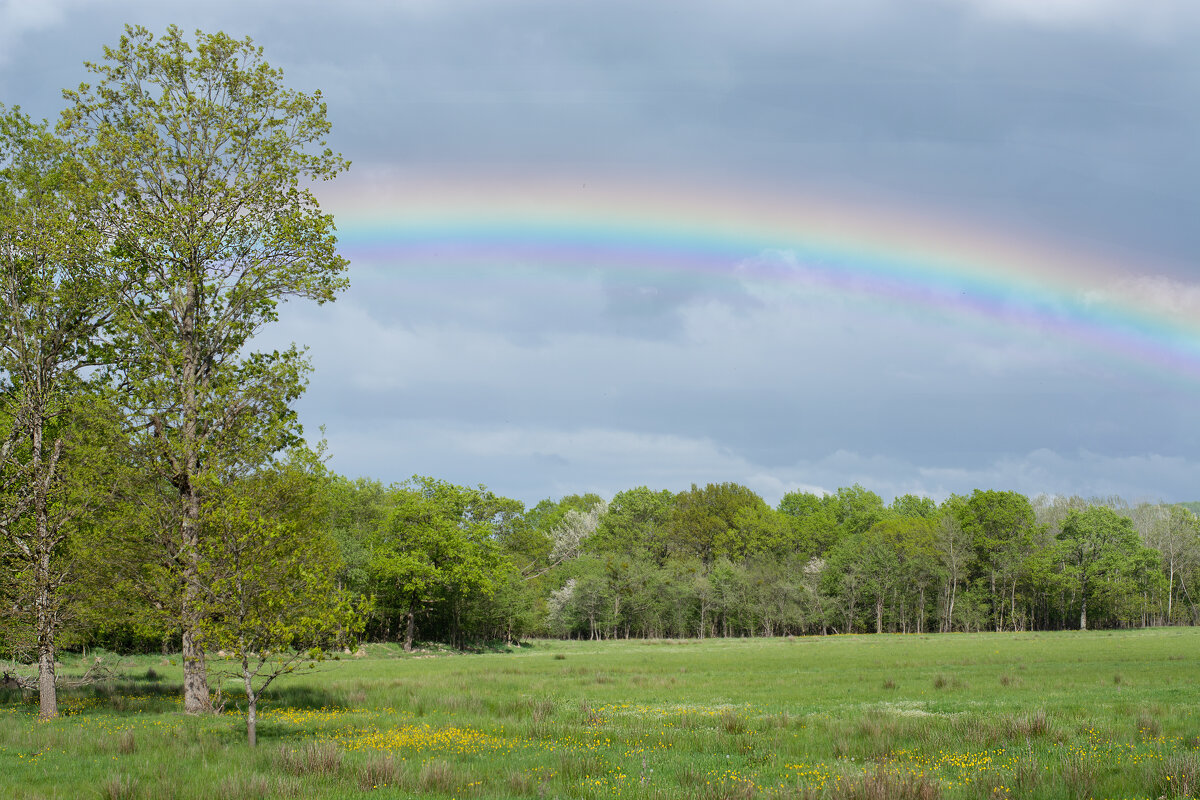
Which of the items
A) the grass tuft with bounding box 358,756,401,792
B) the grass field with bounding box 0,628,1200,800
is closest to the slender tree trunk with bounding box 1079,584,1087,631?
the grass field with bounding box 0,628,1200,800

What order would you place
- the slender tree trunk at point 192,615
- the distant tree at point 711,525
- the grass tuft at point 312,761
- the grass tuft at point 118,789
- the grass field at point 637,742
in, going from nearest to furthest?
the grass tuft at point 118,789 → the grass field at point 637,742 → the grass tuft at point 312,761 → the slender tree trunk at point 192,615 → the distant tree at point 711,525

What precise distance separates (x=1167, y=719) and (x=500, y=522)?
94172mm

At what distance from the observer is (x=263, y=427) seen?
24.9m

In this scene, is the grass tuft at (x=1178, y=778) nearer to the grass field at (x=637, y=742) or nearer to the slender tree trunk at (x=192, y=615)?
the grass field at (x=637, y=742)

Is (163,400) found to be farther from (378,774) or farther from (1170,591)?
(1170,591)

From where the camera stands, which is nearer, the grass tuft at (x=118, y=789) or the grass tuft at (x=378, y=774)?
the grass tuft at (x=118, y=789)

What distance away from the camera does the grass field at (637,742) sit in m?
12.4

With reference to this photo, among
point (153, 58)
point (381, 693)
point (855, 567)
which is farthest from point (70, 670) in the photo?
point (855, 567)

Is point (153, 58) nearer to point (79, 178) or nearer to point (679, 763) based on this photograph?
point (79, 178)

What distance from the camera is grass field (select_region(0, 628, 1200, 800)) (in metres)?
12.4

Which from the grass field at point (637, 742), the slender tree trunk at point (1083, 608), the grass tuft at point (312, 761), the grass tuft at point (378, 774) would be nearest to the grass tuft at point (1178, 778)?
the grass field at point (637, 742)

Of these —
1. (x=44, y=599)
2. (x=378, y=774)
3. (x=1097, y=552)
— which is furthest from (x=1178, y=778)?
(x=1097, y=552)

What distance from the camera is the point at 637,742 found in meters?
17.7

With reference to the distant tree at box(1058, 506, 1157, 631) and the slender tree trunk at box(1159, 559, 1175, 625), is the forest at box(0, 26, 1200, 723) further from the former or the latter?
the slender tree trunk at box(1159, 559, 1175, 625)
